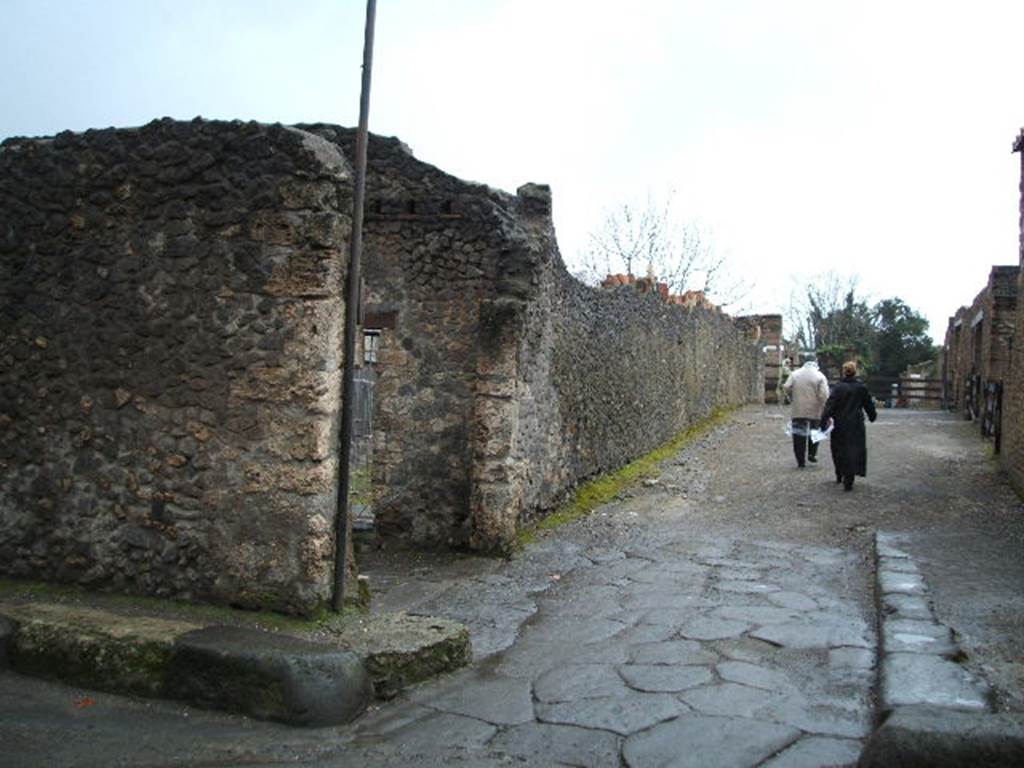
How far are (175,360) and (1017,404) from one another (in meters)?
9.25

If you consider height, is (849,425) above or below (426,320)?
below

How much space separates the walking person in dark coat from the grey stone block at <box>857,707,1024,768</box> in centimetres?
787

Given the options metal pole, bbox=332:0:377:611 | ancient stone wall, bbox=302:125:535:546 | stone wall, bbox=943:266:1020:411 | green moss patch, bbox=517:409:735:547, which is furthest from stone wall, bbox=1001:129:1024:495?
metal pole, bbox=332:0:377:611

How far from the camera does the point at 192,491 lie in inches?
200

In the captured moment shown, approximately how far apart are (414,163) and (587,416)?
12.3 feet

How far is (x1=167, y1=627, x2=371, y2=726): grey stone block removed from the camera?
4.14 meters

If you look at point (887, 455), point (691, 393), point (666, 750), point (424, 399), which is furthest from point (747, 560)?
point (691, 393)

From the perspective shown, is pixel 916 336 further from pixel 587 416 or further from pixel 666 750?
pixel 666 750

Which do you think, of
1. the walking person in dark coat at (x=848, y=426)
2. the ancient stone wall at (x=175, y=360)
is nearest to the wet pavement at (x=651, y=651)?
the walking person in dark coat at (x=848, y=426)

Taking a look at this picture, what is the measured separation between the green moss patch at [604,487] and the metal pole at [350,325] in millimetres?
3174

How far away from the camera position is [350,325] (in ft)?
17.0

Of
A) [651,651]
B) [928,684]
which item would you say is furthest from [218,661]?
[928,684]

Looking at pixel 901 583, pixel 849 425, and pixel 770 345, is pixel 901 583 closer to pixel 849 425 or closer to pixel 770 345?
pixel 849 425

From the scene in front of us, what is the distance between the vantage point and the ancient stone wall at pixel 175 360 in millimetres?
5000
